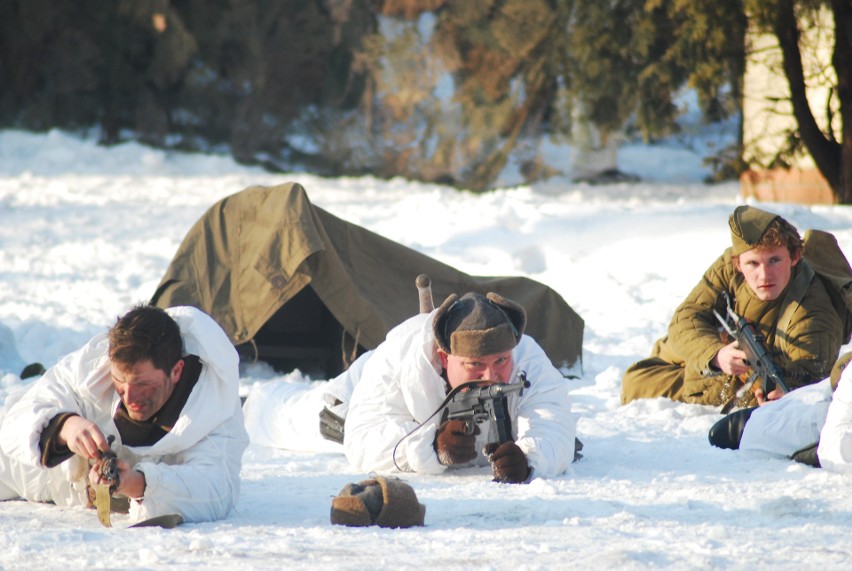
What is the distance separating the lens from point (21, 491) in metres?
3.75

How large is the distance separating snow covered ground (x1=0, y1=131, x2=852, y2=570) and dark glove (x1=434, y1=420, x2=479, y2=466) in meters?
0.10

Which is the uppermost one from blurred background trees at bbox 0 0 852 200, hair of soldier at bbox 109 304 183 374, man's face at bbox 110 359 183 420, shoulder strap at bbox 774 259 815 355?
blurred background trees at bbox 0 0 852 200

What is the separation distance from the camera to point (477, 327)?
3.95 meters

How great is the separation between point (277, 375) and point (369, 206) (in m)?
7.08

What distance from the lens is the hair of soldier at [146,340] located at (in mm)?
3328

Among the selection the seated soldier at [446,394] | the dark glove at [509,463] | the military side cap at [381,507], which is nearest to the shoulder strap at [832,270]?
the seated soldier at [446,394]

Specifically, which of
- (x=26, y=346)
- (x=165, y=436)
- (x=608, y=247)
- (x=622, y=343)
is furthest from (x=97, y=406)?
(x=608, y=247)

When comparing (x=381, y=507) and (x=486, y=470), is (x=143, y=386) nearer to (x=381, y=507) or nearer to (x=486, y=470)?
(x=381, y=507)

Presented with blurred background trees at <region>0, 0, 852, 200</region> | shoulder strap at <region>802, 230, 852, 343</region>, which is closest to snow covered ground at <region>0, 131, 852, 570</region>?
shoulder strap at <region>802, 230, 852, 343</region>

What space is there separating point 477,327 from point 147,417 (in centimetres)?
108

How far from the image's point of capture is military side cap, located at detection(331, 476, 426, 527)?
11.2 ft

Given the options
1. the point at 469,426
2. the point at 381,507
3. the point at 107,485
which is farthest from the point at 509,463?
the point at 107,485

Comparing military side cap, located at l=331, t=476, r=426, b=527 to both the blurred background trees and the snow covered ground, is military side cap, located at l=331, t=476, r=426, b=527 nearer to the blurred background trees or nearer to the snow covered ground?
the snow covered ground

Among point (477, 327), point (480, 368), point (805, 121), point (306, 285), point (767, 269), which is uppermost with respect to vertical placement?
point (805, 121)
